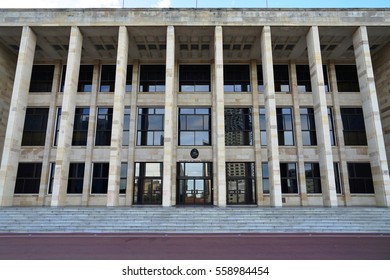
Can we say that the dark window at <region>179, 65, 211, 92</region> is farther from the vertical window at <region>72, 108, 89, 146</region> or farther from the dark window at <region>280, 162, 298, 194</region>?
the dark window at <region>280, 162, 298, 194</region>

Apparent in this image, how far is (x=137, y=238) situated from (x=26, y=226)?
678 cm

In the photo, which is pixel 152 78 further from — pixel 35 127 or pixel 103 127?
pixel 35 127

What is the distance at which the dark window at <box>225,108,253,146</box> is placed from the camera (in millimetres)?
22922

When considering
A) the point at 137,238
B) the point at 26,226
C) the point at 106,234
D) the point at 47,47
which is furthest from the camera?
the point at 47,47

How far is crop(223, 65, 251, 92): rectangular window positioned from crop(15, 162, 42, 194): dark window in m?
18.0

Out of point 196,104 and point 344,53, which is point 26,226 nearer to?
point 196,104

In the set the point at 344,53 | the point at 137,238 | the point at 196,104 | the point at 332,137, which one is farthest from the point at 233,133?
the point at 137,238

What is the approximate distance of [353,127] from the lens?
2305 cm

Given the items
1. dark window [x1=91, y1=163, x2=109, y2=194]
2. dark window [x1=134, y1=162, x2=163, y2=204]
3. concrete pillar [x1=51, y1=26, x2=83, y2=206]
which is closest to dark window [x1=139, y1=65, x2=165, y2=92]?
concrete pillar [x1=51, y1=26, x2=83, y2=206]

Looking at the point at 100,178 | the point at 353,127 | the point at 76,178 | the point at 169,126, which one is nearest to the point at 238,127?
the point at 169,126

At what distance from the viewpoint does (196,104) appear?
23391mm

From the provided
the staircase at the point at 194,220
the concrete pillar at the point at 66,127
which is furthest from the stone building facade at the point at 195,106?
the staircase at the point at 194,220

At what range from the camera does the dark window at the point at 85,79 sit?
2409cm

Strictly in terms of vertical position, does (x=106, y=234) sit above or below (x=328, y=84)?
below
